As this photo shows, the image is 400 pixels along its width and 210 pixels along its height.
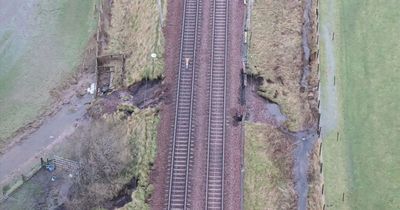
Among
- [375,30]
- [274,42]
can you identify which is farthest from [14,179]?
[375,30]

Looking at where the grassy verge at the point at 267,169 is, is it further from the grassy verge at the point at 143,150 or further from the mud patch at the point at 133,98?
the mud patch at the point at 133,98

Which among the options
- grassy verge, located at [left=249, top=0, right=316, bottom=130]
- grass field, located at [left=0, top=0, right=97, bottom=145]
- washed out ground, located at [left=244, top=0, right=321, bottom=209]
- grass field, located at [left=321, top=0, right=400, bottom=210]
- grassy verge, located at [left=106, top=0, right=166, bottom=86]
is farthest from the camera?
grass field, located at [left=0, top=0, right=97, bottom=145]

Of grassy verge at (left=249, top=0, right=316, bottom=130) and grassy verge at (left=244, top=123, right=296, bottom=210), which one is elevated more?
grassy verge at (left=249, top=0, right=316, bottom=130)

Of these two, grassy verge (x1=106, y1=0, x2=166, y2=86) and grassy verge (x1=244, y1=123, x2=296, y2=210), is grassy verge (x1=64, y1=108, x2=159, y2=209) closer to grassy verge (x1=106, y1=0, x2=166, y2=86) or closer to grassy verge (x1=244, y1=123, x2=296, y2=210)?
grassy verge (x1=106, y1=0, x2=166, y2=86)

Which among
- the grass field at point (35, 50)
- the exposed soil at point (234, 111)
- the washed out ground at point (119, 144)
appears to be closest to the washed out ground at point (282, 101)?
the exposed soil at point (234, 111)

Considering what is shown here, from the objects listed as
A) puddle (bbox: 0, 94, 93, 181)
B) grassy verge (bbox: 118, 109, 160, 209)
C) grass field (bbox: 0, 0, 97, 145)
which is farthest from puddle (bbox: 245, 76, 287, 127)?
grass field (bbox: 0, 0, 97, 145)

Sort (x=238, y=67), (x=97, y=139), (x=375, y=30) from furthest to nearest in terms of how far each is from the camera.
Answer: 1. (x=375, y=30)
2. (x=238, y=67)
3. (x=97, y=139)

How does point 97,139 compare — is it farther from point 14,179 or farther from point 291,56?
point 291,56
